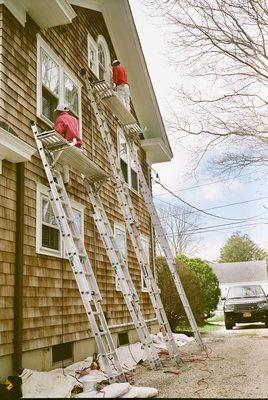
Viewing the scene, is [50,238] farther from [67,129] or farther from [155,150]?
[155,150]

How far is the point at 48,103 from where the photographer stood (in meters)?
8.77

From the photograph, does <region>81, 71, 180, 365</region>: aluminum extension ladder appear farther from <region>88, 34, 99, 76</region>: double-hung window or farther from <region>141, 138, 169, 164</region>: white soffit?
<region>141, 138, 169, 164</region>: white soffit

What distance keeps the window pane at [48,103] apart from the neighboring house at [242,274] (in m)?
51.5

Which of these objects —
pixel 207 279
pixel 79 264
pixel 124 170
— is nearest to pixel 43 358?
pixel 79 264

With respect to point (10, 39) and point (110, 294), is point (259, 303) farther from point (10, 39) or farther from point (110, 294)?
point (10, 39)

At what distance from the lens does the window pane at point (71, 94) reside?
9495mm

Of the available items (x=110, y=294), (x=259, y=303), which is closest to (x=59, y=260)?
(x=110, y=294)

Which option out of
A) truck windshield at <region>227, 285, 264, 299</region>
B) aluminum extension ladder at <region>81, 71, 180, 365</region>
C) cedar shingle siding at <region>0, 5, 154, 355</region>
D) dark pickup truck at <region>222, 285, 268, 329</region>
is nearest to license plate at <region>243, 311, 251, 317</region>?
dark pickup truck at <region>222, 285, 268, 329</region>

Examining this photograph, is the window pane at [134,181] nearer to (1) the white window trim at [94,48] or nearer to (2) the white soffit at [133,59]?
(2) the white soffit at [133,59]

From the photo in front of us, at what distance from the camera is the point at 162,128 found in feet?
50.3

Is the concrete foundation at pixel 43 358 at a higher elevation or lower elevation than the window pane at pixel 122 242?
lower

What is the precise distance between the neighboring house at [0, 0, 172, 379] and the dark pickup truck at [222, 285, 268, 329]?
19.8 feet

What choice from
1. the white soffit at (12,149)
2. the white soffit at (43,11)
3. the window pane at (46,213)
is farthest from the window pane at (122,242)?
the white soffit at (43,11)

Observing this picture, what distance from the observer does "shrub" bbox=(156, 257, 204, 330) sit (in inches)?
617
